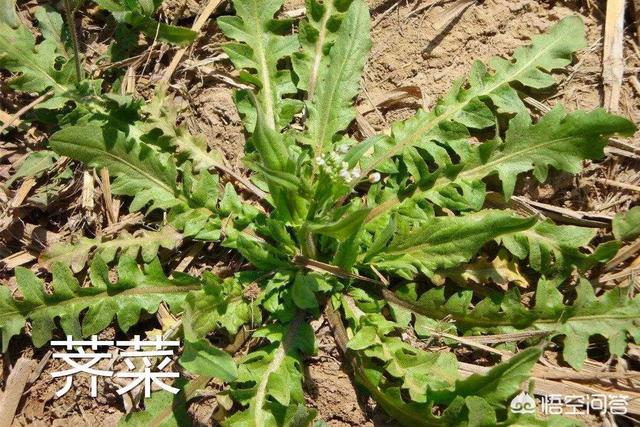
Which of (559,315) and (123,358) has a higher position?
(559,315)

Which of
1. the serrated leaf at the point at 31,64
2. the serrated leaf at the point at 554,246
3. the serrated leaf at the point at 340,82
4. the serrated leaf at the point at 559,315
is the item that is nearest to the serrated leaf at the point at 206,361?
the serrated leaf at the point at 559,315

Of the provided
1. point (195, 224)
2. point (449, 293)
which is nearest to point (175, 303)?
point (195, 224)

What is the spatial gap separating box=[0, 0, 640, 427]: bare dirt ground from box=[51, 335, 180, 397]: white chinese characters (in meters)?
0.08

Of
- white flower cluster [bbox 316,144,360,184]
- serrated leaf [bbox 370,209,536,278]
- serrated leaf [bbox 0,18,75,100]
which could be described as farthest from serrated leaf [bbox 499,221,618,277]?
serrated leaf [bbox 0,18,75,100]

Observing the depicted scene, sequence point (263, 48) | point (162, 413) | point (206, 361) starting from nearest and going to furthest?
point (206, 361) < point (162, 413) < point (263, 48)

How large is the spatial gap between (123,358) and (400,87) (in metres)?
1.91

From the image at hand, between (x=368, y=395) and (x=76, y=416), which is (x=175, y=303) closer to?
(x=76, y=416)

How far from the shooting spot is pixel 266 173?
7.93 ft

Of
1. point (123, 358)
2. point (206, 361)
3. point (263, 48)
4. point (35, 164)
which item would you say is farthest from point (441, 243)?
point (35, 164)

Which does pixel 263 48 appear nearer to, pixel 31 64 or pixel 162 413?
pixel 31 64

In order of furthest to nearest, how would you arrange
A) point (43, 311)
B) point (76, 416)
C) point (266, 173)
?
1. point (76, 416)
2. point (43, 311)
3. point (266, 173)

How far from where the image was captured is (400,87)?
11.4ft

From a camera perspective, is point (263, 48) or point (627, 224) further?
point (263, 48)

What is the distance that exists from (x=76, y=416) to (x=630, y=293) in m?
2.66
